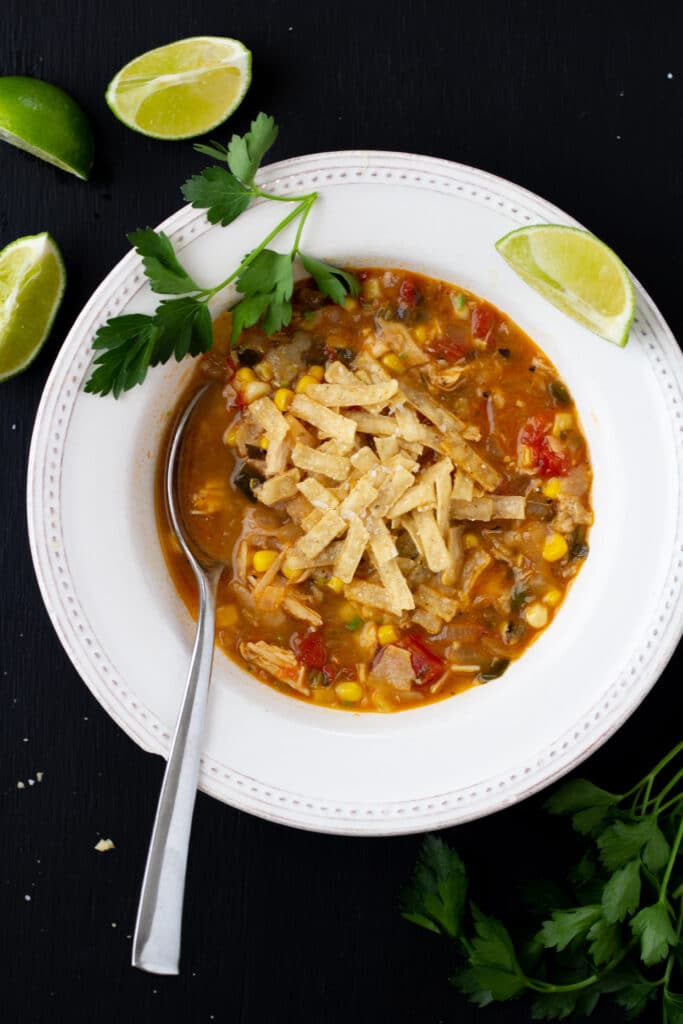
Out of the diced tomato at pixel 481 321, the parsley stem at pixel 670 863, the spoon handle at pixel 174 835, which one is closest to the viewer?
the spoon handle at pixel 174 835

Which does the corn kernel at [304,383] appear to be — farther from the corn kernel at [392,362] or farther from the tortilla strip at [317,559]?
the tortilla strip at [317,559]

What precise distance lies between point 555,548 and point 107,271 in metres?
2.25

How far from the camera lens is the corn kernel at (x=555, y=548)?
374 cm

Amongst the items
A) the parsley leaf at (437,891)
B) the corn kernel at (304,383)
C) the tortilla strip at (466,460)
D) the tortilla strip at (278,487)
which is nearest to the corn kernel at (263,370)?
the corn kernel at (304,383)

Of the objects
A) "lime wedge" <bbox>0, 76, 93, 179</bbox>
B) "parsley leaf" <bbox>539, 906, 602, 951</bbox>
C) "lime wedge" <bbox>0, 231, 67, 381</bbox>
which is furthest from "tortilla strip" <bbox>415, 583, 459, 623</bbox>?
"lime wedge" <bbox>0, 76, 93, 179</bbox>

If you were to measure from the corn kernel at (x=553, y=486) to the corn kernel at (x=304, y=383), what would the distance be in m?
1.05

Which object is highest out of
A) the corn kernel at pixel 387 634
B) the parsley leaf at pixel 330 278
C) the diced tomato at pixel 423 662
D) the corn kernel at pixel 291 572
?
the parsley leaf at pixel 330 278

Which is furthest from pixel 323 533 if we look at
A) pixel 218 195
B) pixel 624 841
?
pixel 624 841

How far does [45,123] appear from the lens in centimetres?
374

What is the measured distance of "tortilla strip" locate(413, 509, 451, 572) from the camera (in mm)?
3697

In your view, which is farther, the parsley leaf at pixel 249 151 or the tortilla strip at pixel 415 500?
the tortilla strip at pixel 415 500

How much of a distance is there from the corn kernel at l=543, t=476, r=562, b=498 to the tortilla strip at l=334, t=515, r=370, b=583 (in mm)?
767

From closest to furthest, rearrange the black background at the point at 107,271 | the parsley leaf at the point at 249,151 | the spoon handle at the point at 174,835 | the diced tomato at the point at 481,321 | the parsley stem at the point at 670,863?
1. the spoon handle at the point at 174,835
2. the parsley leaf at the point at 249,151
3. the parsley stem at the point at 670,863
4. the diced tomato at the point at 481,321
5. the black background at the point at 107,271

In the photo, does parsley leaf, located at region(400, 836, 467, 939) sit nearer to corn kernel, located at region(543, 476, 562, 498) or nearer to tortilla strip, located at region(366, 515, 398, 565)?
tortilla strip, located at region(366, 515, 398, 565)
